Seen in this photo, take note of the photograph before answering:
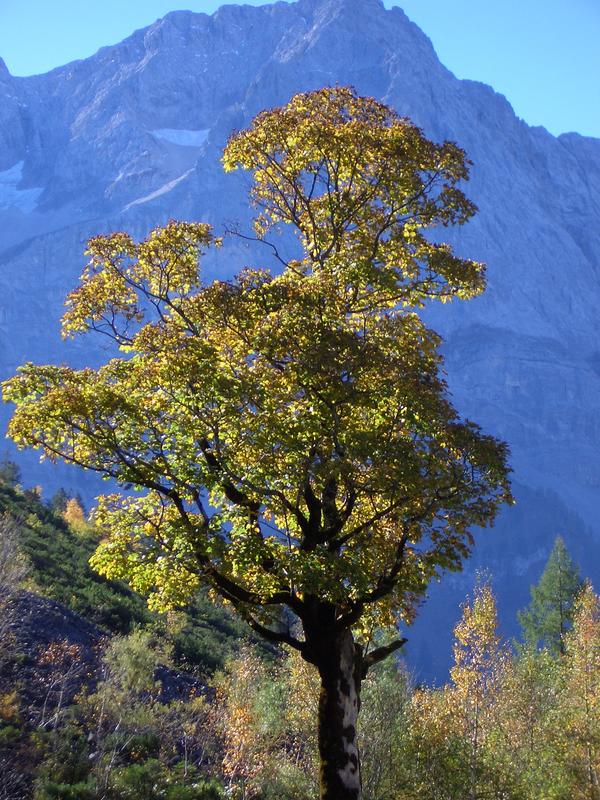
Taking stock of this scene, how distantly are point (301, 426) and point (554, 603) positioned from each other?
63301 millimetres

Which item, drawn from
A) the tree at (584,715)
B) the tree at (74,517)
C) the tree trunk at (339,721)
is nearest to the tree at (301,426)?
the tree trunk at (339,721)

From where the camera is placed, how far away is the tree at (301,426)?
12188 millimetres

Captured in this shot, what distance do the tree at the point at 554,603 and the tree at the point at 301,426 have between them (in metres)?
57.3

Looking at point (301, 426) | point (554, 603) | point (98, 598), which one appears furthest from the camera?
point (554, 603)

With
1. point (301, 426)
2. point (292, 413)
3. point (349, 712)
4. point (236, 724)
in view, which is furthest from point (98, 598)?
point (301, 426)

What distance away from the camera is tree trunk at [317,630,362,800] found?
12398mm

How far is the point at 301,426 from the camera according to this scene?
12.5 meters

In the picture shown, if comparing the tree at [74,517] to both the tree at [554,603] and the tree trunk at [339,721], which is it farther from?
the tree trunk at [339,721]

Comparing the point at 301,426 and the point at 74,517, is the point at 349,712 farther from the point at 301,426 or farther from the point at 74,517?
the point at 74,517

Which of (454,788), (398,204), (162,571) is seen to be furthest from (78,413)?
(454,788)

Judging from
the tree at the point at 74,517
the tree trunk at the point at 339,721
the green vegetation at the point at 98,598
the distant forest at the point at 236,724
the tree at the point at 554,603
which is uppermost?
the tree at the point at 74,517

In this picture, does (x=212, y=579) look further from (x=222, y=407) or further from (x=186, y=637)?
(x=186, y=637)

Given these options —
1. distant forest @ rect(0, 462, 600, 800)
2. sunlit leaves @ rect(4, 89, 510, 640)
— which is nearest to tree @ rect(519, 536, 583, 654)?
distant forest @ rect(0, 462, 600, 800)

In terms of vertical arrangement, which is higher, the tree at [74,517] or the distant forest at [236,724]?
the tree at [74,517]
